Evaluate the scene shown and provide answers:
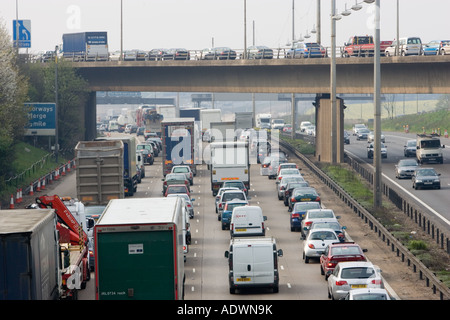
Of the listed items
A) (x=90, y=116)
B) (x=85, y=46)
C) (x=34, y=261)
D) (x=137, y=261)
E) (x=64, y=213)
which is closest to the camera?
(x=34, y=261)

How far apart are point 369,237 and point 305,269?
280 inches

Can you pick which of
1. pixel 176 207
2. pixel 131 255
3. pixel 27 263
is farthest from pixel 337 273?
pixel 27 263

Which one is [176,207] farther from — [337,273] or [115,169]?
[115,169]

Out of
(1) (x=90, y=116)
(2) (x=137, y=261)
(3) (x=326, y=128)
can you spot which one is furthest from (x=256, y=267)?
(1) (x=90, y=116)

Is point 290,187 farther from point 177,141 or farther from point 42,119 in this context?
point 42,119

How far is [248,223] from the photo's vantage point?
125 ft

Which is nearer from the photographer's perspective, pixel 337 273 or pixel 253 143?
pixel 337 273

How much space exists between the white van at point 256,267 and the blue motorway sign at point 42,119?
41.9 metres

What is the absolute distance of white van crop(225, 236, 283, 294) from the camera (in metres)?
27.8

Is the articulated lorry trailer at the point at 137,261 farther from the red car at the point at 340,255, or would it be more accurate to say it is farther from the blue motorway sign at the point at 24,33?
the blue motorway sign at the point at 24,33

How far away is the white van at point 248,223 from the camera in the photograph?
37.8 meters

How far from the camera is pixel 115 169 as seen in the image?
139 feet

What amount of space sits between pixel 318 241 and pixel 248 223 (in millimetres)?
5103
